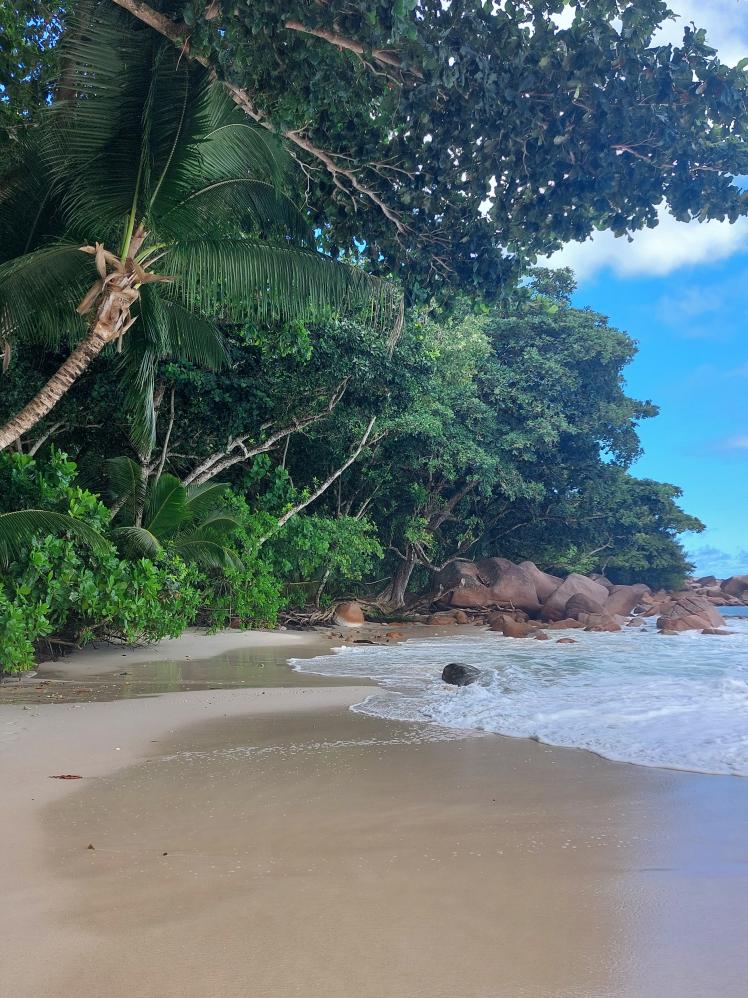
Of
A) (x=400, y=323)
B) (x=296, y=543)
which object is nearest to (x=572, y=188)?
(x=400, y=323)

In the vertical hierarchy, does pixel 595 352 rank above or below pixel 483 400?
above

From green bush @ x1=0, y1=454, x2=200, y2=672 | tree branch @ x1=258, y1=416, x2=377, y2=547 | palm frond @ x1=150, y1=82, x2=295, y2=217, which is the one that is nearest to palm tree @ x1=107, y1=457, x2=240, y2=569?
green bush @ x1=0, y1=454, x2=200, y2=672

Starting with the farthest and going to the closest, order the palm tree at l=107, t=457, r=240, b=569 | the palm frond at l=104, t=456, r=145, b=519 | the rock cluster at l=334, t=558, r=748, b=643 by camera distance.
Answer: the rock cluster at l=334, t=558, r=748, b=643 < the palm frond at l=104, t=456, r=145, b=519 < the palm tree at l=107, t=457, r=240, b=569

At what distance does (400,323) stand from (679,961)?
7.02 meters

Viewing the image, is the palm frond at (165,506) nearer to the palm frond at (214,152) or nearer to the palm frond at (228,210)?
the palm frond at (228,210)

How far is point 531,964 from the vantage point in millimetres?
2273

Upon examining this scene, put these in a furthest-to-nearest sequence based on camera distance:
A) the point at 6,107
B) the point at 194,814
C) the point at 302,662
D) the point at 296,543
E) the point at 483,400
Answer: the point at 483,400, the point at 296,543, the point at 302,662, the point at 6,107, the point at 194,814

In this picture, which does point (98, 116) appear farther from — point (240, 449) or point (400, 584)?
point (400, 584)

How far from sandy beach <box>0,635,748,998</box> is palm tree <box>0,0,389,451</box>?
4.72 meters

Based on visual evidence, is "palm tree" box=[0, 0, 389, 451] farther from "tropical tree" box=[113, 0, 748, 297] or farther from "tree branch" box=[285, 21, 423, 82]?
"tree branch" box=[285, 21, 423, 82]

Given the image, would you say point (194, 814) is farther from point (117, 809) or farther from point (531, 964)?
point (531, 964)

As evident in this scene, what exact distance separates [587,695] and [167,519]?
664 centimetres

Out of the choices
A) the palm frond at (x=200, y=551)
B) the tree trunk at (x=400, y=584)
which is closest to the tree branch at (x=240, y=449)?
the palm frond at (x=200, y=551)

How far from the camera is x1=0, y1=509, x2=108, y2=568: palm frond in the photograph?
25.6 ft
